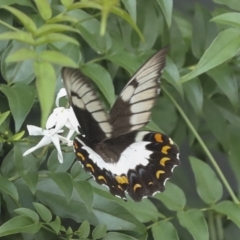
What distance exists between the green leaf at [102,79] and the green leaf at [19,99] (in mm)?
80

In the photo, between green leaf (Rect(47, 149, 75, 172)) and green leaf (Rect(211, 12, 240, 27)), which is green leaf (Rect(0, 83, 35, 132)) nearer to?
green leaf (Rect(47, 149, 75, 172))

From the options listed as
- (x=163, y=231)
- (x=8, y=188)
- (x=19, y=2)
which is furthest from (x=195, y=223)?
(x=19, y=2)

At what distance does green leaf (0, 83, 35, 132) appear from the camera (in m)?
0.58

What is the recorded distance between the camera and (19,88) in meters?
0.62

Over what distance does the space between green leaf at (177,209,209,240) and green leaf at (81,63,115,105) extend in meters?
0.18

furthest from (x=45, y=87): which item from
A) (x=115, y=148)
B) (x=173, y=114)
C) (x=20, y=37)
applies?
(x=173, y=114)

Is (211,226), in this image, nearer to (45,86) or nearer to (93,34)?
(93,34)

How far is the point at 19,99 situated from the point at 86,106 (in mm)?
148

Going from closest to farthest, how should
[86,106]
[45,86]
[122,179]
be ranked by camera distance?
[45,86]
[86,106]
[122,179]

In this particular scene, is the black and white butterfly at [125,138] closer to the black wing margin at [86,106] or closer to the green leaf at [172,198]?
the black wing margin at [86,106]

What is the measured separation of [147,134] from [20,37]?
252mm

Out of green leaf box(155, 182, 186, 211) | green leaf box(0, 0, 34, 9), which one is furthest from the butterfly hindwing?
green leaf box(0, 0, 34, 9)

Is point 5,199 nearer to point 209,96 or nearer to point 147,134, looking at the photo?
point 147,134

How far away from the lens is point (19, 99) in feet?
1.95
